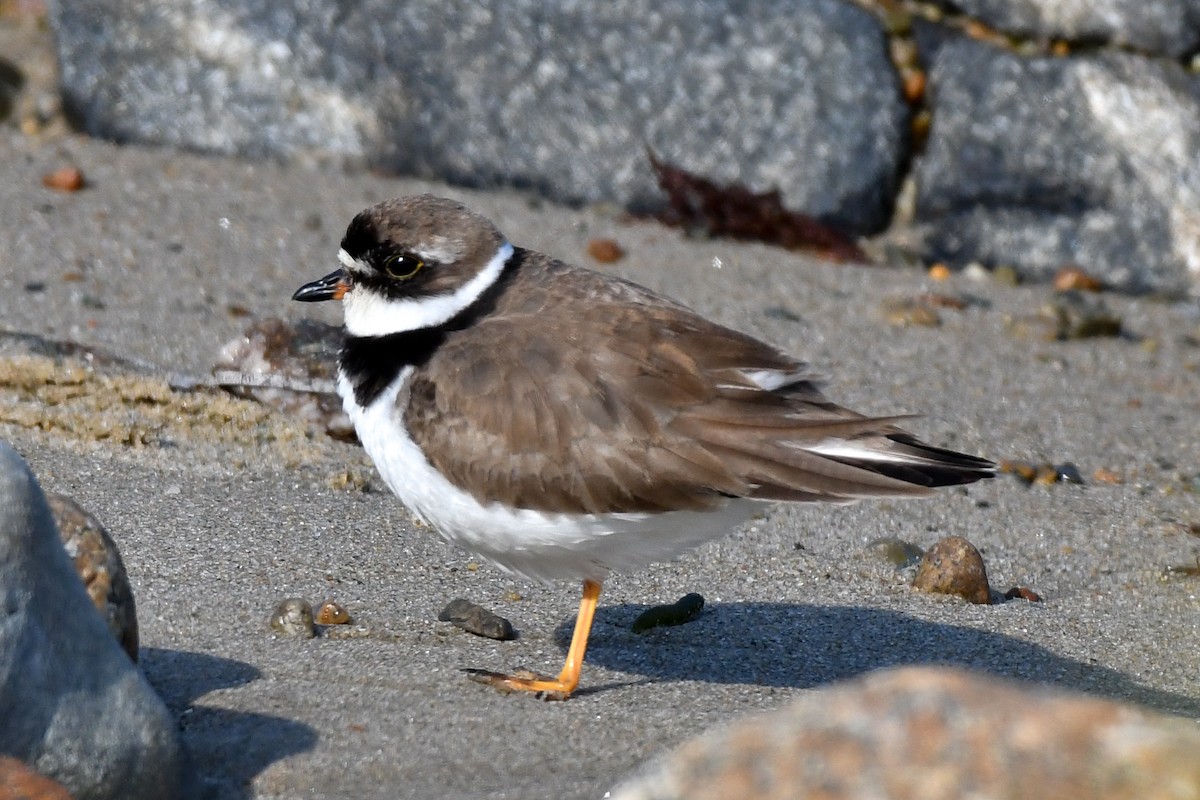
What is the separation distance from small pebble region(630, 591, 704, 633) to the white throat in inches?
43.4

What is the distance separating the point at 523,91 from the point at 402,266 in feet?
12.3

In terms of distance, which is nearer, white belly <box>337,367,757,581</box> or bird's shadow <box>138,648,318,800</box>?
bird's shadow <box>138,648,318,800</box>

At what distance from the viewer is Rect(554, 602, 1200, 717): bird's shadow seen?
435 cm

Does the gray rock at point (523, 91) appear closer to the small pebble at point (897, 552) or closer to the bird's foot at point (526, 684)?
the small pebble at point (897, 552)

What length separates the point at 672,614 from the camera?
15.4 feet

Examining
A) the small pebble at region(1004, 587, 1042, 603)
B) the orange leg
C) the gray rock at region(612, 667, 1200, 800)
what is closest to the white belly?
the orange leg


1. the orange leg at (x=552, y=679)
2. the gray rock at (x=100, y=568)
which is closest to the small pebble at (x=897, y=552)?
the orange leg at (x=552, y=679)

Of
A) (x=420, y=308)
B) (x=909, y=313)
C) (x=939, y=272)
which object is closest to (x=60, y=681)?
(x=420, y=308)

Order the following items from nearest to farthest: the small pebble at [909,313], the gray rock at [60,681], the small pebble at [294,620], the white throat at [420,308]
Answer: the gray rock at [60,681] < the small pebble at [294,620] < the white throat at [420,308] < the small pebble at [909,313]

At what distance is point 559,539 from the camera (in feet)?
13.3

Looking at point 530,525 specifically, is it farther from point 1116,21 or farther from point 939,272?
point 1116,21

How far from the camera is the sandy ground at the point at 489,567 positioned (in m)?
3.79

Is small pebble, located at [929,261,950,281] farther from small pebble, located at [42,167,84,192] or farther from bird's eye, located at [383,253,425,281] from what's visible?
small pebble, located at [42,167,84,192]

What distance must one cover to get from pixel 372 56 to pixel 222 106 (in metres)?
0.81
